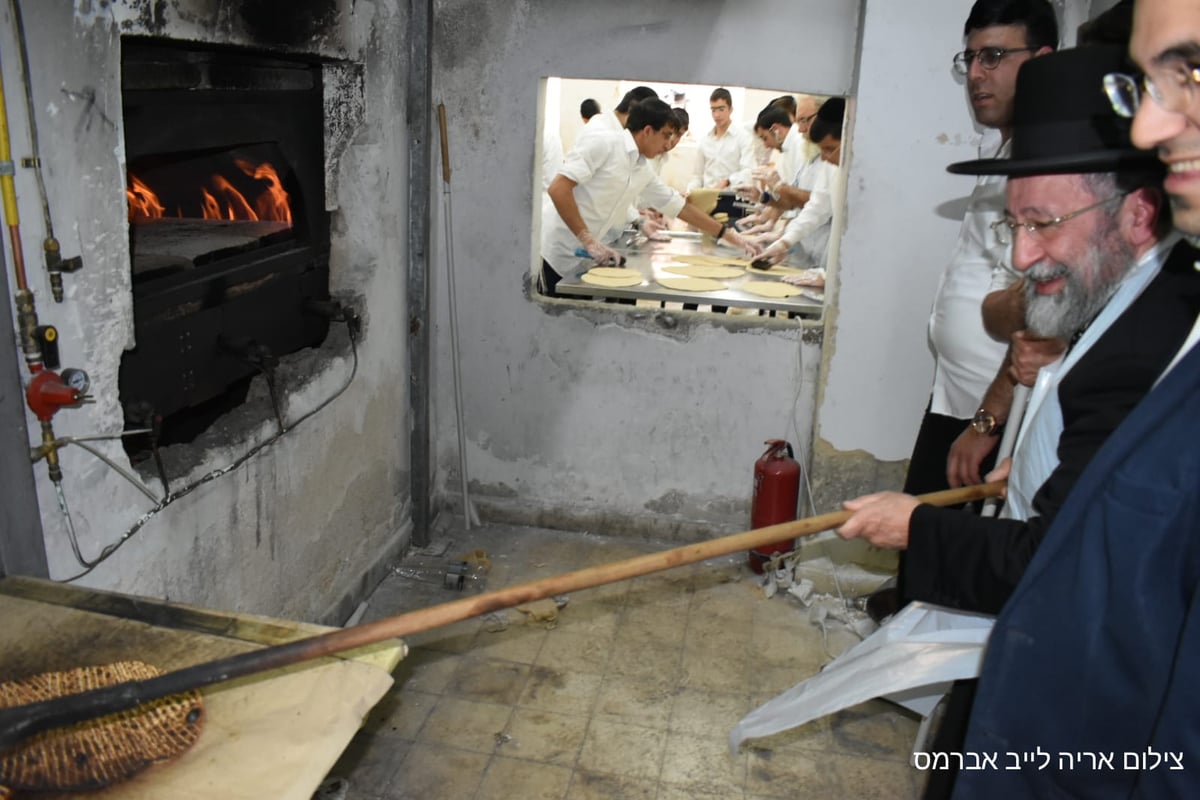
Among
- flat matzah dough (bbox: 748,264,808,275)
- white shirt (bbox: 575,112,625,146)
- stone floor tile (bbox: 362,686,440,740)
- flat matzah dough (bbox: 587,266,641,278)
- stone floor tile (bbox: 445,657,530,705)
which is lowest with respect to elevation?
stone floor tile (bbox: 362,686,440,740)

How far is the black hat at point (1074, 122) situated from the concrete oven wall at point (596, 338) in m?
1.81

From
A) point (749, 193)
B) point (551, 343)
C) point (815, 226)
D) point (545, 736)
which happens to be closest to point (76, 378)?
point (545, 736)

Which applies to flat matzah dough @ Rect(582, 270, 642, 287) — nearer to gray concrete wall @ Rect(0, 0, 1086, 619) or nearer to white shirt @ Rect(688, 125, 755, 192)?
gray concrete wall @ Rect(0, 0, 1086, 619)

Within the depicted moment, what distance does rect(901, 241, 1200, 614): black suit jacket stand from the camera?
1739 millimetres

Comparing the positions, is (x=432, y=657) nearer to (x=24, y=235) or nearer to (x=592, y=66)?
(x=24, y=235)

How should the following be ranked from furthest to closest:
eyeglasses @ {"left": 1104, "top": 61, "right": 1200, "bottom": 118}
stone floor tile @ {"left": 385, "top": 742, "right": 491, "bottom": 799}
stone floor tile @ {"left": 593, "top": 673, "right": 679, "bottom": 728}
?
1. stone floor tile @ {"left": 593, "top": 673, "right": 679, "bottom": 728}
2. stone floor tile @ {"left": 385, "top": 742, "right": 491, "bottom": 799}
3. eyeglasses @ {"left": 1104, "top": 61, "right": 1200, "bottom": 118}

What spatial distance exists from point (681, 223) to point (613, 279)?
3279mm

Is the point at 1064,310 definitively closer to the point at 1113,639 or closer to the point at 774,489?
the point at 1113,639

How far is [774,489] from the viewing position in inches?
161

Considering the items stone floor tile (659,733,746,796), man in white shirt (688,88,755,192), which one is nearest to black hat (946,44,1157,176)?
stone floor tile (659,733,746,796)

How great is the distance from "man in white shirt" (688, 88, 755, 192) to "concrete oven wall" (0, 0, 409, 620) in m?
5.84

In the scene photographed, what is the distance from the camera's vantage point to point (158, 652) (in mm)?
1689

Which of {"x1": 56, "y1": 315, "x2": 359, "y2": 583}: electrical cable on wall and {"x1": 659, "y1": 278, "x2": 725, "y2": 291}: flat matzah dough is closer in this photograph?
{"x1": 56, "y1": 315, "x2": 359, "y2": 583}: electrical cable on wall

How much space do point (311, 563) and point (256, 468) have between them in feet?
1.99
